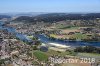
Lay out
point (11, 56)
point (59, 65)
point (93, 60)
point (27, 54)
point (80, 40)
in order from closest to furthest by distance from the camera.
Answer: point (59, 65) → point (93, 60) → point (11, 56) → point (27, 54) → point (80, 40)

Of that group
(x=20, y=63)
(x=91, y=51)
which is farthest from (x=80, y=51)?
(x=20, y=63)

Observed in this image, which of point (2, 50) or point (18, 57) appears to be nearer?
point (18, 57)

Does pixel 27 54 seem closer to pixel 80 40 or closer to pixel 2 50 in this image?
pixel 2 50

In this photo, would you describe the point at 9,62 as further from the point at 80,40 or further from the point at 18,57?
the point at 80,40

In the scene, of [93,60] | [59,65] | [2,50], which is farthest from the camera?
[2,50]

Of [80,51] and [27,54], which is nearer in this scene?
[27,54]

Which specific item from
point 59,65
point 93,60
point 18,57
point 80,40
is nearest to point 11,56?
point 18,57

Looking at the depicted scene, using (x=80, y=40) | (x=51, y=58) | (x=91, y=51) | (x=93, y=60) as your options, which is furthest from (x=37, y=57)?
(x=80, y=40)

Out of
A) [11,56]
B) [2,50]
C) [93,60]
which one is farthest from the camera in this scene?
[2,50]

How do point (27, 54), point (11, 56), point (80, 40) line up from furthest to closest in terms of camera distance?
point (80, 40) < point (27, 54) < point (11, 56)
